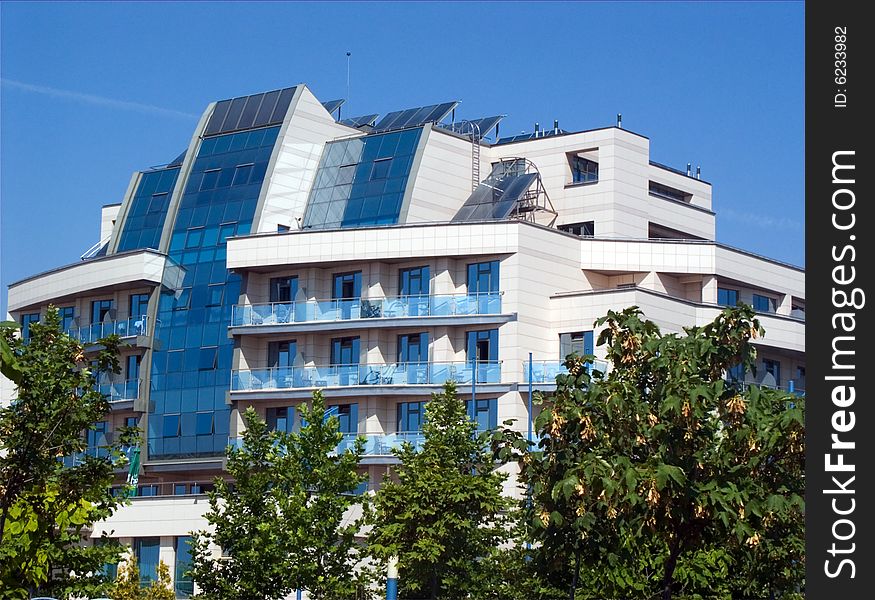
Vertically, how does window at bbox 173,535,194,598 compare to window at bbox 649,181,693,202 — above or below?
below

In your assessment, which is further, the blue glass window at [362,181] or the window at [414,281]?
the blue glass window at [362,181]

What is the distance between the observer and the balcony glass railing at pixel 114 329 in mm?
78250

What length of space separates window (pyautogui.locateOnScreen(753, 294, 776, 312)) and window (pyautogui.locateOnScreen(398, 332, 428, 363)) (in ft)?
61.4

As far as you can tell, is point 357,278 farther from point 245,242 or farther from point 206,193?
point 206,193

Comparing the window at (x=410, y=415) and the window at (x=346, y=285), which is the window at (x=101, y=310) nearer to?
the window at (x=346, y=285)

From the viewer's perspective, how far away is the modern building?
6944 centimetres

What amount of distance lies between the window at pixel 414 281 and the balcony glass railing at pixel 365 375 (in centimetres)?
366

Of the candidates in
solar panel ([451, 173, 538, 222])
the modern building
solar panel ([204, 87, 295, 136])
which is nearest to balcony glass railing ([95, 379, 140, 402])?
the modern building

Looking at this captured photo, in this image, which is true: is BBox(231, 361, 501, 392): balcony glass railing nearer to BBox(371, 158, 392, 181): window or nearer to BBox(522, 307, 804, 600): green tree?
BBox(371, 158, 392, 181): window

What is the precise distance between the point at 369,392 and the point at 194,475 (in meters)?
12.1

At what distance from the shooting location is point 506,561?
47438 millimetres

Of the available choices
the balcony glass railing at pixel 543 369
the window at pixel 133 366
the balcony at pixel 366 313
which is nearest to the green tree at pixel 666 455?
the balcony glass railing at pixel 543 369
